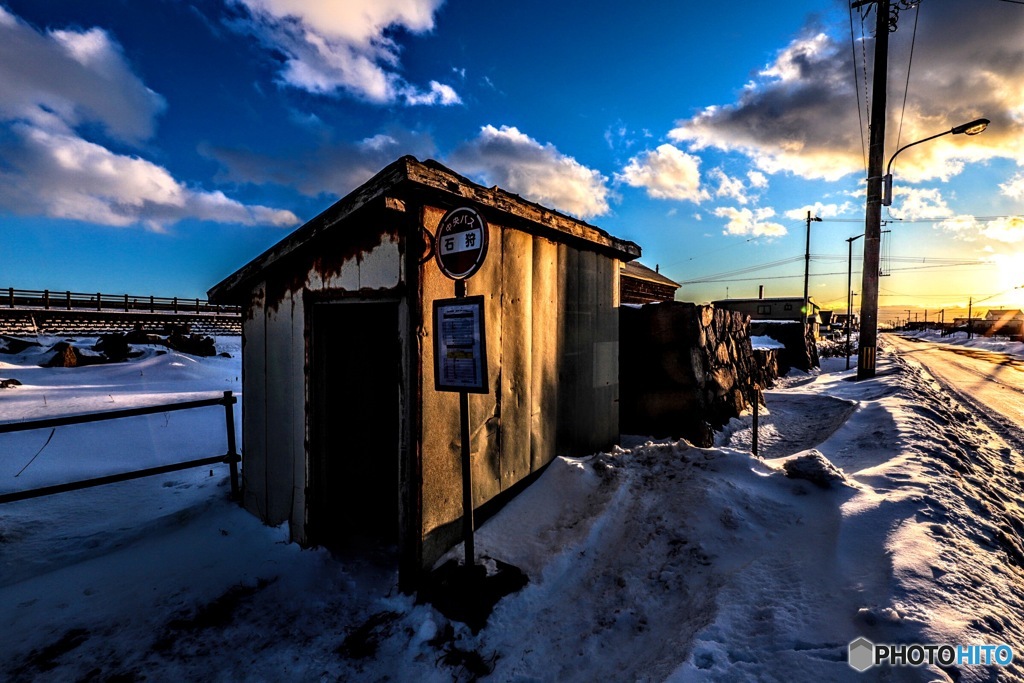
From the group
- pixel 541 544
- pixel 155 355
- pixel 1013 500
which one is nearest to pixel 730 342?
pixel 1013 500

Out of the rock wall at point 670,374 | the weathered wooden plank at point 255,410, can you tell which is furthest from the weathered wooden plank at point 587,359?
the weathered wooden plank at point 255,410

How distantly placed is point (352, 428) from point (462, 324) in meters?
2.80

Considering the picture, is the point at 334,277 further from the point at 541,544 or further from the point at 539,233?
the point at 541,544

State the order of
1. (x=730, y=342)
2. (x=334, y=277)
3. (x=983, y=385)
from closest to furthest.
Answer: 1. (x=334, y=277)
2. (x=730, y=342)
3. (x=983, y=385)

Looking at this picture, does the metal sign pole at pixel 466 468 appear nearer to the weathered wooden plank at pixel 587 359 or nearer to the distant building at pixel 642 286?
the weathered wooden plank at pixel 587 359

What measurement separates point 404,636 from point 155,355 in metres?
18.1

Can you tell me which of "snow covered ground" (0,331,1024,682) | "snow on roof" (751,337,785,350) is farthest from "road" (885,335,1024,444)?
"snow covered ground" (0,331,1024,682)

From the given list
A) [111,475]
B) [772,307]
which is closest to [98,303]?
[111,475]

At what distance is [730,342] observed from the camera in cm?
1002

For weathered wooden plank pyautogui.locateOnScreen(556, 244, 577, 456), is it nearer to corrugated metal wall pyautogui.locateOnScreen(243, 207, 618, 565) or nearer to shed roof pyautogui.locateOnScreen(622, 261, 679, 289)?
corrugated metal wall pyautogui.locateOnScreen(243, 207, 618, 565)

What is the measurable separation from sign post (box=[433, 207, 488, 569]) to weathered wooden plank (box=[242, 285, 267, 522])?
2.63 metres

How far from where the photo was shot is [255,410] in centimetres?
469

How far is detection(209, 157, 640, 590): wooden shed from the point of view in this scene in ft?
10.8

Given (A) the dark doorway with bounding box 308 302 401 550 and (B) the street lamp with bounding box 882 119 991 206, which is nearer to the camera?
(A) the dark doorway with bounding box 308 302 401 550
